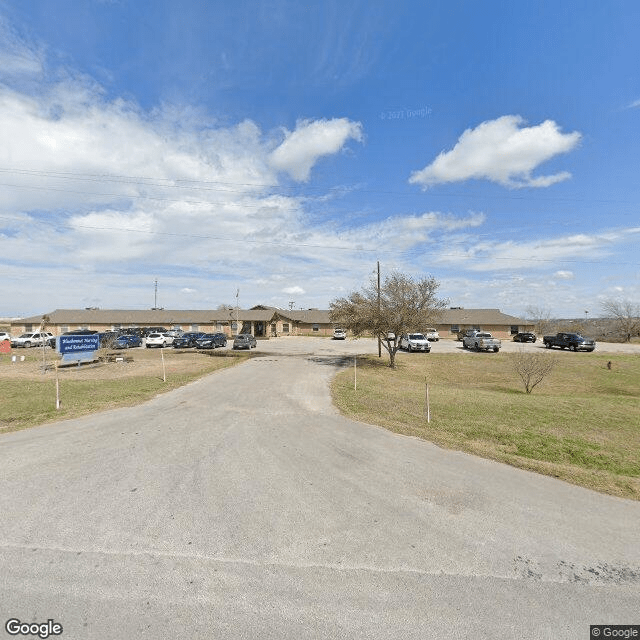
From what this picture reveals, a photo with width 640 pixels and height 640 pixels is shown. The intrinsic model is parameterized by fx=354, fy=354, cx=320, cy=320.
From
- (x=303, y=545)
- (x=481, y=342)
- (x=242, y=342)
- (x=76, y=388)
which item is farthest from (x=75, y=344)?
(x=481, y=342)

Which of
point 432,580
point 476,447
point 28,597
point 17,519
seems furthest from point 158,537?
point 476,447

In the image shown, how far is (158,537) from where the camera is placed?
4238mm

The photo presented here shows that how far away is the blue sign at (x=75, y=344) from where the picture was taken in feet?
72.5

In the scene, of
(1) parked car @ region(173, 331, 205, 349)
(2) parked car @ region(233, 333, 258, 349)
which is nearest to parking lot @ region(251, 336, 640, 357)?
(2) parked car @ region(233, 333, 258, 349)

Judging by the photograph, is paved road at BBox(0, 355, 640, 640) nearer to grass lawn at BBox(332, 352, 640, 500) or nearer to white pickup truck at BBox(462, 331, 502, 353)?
grass lawn at BBox(332, 352, 640, 500)

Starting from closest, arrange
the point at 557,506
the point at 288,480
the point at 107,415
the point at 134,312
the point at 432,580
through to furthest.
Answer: the point at 432,580 → the point at 557,506 → the point at 288,480 → the point at 107,415 → the point at 134,312

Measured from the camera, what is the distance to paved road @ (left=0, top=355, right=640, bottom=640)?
3.09 meters

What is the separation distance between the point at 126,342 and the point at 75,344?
600 inches

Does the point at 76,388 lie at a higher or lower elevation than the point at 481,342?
lower

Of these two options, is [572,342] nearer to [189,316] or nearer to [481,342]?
[481,342]

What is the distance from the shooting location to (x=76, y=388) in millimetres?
15406

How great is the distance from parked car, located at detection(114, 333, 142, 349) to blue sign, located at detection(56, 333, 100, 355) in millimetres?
11585

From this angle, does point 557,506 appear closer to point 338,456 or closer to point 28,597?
point 338,456

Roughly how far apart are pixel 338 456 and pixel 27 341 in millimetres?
46108
